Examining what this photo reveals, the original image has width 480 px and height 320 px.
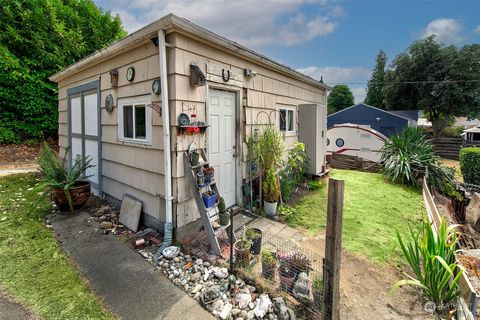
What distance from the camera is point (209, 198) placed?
10.6 feet

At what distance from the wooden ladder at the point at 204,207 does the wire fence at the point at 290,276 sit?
1.37 ft

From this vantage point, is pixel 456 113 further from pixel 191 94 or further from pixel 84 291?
pixel 84 291

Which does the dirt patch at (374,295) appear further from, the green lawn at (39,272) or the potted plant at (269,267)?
the green lawn at (39,272)

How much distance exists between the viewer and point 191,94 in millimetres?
3381

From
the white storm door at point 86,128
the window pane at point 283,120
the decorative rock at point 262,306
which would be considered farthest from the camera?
the window pane at point 283,120

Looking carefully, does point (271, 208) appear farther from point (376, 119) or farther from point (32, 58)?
point (376, 119)

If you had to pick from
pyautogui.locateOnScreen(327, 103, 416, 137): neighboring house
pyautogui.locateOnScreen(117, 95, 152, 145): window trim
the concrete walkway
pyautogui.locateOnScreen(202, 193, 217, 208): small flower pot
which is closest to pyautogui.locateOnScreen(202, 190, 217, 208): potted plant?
pyautogui.locateOnScreen(202, 193, 217, 208): small flower pot

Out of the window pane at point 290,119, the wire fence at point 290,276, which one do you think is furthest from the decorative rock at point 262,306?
the window pane at point 290,119

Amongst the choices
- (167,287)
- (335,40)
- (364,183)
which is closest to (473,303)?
(167,287)

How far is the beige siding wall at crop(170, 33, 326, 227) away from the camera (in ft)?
10.6

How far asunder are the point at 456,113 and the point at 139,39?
76.4 ft

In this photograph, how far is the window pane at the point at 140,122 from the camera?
148 inches

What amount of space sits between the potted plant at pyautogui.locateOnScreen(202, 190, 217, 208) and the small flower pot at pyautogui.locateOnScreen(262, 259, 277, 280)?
1.07 meters

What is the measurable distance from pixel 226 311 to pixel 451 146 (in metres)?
18.6
